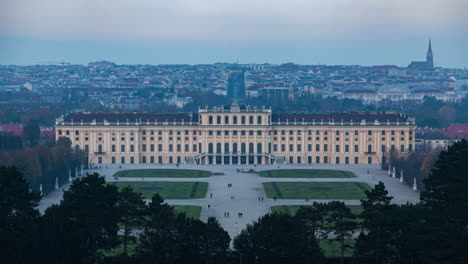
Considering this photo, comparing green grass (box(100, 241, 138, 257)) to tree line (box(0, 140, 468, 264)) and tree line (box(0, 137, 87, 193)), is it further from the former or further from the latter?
tree line (box(0, 137, 87, 193))

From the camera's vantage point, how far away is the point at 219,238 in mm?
44031

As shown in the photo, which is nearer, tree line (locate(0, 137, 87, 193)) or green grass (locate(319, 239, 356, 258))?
green grass (locate(319, 239, 356, 258))

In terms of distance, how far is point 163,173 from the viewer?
87.4m

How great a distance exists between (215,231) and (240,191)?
30.9m

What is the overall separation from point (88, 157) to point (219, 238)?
5305cm

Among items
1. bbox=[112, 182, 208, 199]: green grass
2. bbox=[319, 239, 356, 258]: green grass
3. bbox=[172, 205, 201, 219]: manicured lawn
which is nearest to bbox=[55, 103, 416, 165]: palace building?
bbox=[112, 182, 208, 199]: green grass

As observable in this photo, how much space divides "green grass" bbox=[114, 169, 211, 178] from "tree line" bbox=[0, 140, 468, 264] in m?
36.0

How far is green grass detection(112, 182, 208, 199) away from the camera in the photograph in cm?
7231

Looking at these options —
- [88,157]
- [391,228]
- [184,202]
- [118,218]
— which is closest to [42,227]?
[118,218]

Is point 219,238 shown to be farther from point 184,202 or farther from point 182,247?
point 184,202

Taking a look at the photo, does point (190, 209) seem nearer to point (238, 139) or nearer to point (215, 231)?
point (215, 231)

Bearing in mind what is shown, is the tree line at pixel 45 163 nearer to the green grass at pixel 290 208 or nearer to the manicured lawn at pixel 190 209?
the manicured lawn at pixel 190 209

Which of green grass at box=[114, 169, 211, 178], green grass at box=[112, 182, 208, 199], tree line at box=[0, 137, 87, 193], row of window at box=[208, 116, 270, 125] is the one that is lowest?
green grass at box=[114, 169, 211, 178]

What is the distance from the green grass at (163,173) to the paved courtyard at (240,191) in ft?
4.65
